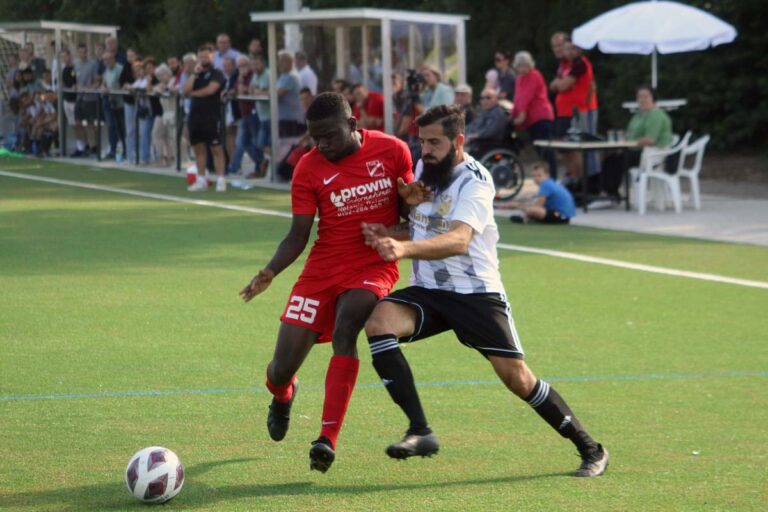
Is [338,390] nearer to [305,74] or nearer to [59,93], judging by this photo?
[305,74]

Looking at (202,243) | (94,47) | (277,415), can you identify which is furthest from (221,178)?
(277,415)

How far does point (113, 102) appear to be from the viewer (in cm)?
2772

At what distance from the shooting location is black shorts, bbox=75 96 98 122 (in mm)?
28281

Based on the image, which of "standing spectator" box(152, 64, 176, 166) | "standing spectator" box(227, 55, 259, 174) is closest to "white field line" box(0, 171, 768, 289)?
"standing spectator" box(227, 55, 259, 174)

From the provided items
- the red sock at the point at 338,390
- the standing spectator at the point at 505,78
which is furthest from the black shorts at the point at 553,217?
the red sock at the point at 338,390

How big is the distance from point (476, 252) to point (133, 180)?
18.1 m

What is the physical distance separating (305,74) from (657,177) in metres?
6.78

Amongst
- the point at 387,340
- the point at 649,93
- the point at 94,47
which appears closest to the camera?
the point at 387,340

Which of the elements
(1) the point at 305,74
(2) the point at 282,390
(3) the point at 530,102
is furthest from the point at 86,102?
(2) the point at 282,390

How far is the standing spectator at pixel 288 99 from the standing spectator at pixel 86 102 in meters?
6.41

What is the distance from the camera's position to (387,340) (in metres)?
6.05

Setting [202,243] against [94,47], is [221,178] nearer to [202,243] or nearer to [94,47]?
[202,243]

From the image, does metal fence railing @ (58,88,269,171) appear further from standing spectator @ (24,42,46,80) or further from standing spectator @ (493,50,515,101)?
standing spectator @ (493,50,515,101)

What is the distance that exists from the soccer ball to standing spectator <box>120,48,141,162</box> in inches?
843
